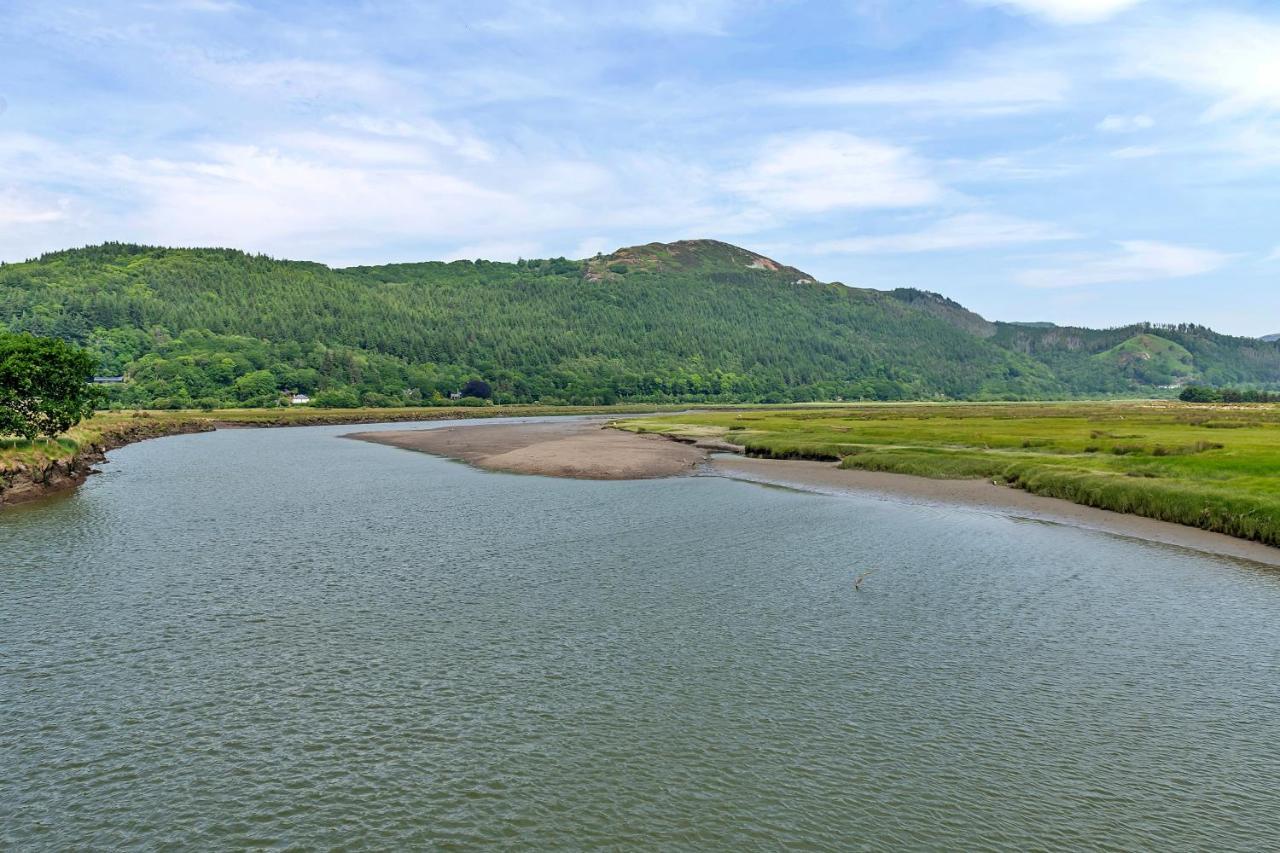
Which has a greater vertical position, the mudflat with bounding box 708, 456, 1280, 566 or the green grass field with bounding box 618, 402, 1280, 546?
the green grass field with bounding box 618, 402, 1280, 546

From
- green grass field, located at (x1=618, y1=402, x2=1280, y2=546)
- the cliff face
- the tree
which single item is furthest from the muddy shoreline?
the tree

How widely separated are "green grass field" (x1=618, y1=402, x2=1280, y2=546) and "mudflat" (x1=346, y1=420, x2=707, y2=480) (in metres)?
14.8

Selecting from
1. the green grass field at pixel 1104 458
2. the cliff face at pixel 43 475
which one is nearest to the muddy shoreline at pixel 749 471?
the green grass field at pixel 1104 458

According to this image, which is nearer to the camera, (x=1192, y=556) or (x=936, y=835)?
(x=936, y=835)

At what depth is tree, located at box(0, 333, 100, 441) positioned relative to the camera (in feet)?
240

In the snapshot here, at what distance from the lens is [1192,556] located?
4325 cm

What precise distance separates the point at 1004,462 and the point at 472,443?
8274 centimetres

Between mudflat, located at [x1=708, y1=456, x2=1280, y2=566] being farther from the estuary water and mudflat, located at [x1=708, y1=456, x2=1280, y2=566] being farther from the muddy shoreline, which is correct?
the estuary water

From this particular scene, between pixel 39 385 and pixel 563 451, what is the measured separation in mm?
58452

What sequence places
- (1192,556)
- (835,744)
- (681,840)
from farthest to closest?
(1192,556)
(835,744)
(681,840)

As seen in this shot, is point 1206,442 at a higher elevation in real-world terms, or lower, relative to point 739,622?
higher

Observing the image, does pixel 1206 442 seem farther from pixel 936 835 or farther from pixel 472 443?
pixel 472 443

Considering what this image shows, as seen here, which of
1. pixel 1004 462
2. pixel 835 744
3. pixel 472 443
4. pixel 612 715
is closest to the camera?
pixel 835 744

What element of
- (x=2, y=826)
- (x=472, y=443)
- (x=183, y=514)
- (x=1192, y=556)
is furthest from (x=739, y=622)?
(x=472, y=443)
